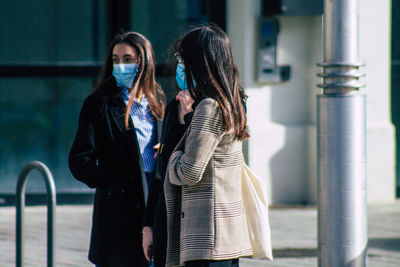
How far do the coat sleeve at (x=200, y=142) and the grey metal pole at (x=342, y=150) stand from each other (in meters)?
1.32

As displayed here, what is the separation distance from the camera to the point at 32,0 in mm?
8531

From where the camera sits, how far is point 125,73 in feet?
13.1

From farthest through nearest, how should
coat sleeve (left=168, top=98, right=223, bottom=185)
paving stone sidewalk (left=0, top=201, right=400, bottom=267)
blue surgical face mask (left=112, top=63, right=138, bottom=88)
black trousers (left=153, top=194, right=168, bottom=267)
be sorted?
paving stone sidewalk (left=0, top=201, right=400, bottom=267) < blue surgical face mask (left=112, top=63, right=138, bottom=88) < black trousers (left=153, top=194, right=168, bottom=267) < coat sleeve (left=168, top=98, right=223, bottom=185)

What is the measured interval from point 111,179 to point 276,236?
142 inches

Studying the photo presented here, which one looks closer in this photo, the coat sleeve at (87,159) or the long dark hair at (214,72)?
the long dark hair at (214,72)

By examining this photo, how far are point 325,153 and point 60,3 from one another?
5123 millimetres

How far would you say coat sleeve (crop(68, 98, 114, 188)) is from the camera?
381 centimetres

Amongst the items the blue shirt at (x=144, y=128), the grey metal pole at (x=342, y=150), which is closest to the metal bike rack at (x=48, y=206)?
the blue shirt at (x=144, y=128)

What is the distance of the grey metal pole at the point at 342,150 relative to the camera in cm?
422

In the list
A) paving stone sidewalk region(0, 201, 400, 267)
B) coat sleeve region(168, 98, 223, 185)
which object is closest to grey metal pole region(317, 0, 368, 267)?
coat sleeve region(168, 98, 223, 185)

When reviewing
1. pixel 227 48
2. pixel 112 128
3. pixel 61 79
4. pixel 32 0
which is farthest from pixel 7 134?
pixel 227 48

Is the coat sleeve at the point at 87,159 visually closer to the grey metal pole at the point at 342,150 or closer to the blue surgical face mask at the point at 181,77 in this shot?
the blue surgical face mask at the point at 181,77

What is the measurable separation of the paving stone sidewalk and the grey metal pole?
1816mm

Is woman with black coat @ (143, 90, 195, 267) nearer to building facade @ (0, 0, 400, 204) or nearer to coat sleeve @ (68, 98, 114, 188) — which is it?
coat sleeve @ (68, 98, 114, 188)
